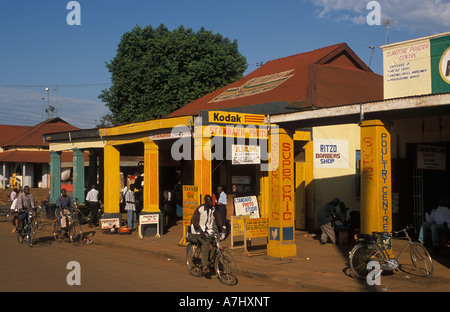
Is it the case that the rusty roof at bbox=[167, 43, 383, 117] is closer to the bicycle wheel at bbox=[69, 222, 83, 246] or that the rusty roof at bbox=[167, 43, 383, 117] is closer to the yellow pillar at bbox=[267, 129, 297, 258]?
the yellow pillar at bbox=[267, 129, 297, 258]

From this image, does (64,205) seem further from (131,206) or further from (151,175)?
(131,206)

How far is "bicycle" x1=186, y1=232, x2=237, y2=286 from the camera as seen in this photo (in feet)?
31.2

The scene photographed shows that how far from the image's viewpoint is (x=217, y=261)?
385 inches

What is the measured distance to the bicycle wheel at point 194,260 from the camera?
10.3 m

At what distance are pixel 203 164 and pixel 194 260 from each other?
4.50 metres

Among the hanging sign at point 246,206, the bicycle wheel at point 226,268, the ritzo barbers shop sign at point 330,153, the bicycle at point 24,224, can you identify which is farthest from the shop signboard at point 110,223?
the bicycle wheel at point 226,268

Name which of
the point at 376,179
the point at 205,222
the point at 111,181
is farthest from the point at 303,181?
the point at 205,222

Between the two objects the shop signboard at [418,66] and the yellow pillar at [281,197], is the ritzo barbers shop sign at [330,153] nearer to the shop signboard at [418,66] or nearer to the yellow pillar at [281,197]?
the shop signboard at [418,66]

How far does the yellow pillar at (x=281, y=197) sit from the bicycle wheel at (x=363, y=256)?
272 centimetres

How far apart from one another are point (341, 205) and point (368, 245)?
6.13 metres

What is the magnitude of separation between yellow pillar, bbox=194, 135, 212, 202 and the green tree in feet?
60.1

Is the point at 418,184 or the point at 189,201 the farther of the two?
the point at 418,184
